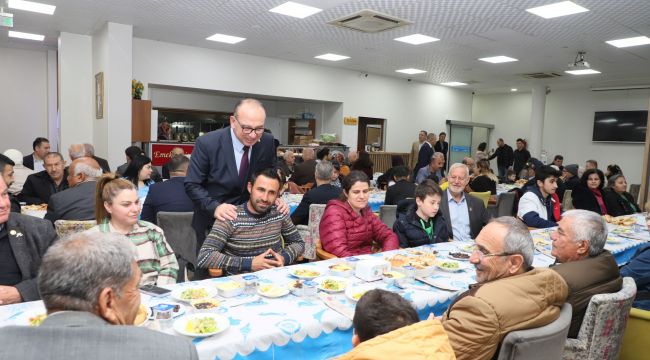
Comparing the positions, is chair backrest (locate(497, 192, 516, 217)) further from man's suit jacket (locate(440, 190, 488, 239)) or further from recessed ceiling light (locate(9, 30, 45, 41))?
recessed ceiling light (locate(9, 30, 45, 41))

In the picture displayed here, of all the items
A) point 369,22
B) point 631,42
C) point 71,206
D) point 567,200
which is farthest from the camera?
point 631,42

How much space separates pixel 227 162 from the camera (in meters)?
2.91

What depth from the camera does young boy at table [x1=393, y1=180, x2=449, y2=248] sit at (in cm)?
336

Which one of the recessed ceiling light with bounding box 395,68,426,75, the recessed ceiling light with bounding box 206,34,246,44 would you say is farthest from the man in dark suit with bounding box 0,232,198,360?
the recessed ceiling light with bounding box 395,68,426,75

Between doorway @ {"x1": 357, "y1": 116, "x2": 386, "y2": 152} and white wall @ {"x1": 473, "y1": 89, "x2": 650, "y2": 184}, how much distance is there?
17.7 ft

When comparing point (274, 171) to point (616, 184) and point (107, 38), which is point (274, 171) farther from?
point (107, 38)

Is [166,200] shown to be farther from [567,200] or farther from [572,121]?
[572,121]

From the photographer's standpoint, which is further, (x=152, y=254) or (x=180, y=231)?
(x=180, y=231)

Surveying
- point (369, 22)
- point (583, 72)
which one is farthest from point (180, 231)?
point (583, 72)

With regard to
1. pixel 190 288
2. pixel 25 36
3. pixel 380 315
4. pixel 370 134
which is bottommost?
pixel 190 288

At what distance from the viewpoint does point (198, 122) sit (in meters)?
11.8

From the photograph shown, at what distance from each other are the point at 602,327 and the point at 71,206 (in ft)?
11.0

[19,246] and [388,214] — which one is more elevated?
[19,246]

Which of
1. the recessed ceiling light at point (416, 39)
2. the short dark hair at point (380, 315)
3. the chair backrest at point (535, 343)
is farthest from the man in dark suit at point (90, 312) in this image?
the recessed ceiling light at point (416, 39)
